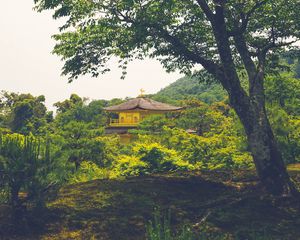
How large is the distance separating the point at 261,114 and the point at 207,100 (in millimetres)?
83224

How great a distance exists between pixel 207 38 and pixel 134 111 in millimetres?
37802

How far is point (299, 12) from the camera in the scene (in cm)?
847

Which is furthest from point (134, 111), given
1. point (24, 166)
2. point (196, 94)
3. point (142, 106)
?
point (196, 94)

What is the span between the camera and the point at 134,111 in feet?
154

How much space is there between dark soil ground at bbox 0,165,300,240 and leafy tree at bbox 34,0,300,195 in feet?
2.74

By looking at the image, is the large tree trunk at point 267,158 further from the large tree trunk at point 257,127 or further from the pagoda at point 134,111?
the pagoda at point 134,111

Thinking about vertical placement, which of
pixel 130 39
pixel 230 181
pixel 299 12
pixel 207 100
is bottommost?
pixel 230 181

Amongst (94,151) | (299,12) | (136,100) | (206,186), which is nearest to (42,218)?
(206,186)

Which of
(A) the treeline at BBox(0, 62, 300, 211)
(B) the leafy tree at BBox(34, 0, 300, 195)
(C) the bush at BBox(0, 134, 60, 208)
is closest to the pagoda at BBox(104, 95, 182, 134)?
(A) the treeline at BBox(0, 62, 300, 211)

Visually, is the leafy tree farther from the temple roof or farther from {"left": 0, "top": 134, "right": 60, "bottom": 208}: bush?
the temple roof

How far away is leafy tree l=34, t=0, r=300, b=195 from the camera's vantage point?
7727 millimetres

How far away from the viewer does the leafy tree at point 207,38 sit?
773 cm

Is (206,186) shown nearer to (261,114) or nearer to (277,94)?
(261,114)

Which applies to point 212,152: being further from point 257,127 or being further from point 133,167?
point 257,127
